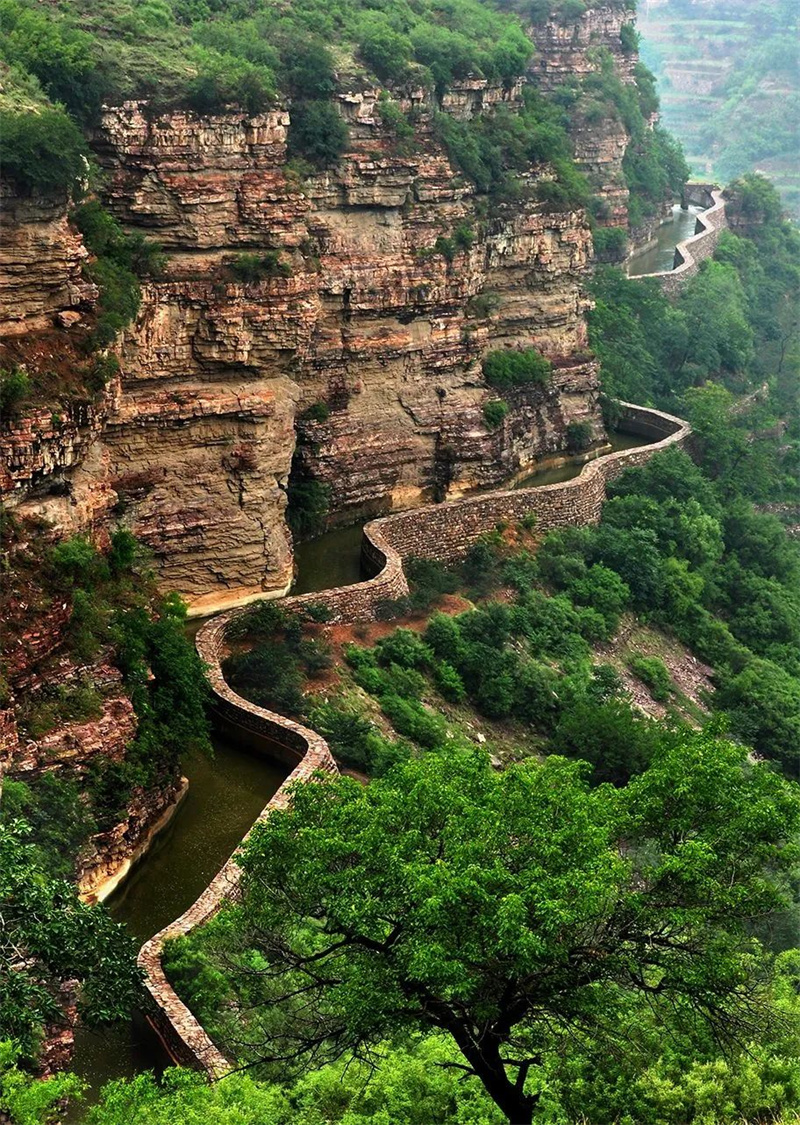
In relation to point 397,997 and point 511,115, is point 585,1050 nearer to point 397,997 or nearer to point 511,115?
point 397,997

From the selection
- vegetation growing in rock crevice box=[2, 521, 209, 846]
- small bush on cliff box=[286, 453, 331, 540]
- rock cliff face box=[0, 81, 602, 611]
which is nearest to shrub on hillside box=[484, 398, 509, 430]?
rock cliff face box=[0, 81, 602, 611]

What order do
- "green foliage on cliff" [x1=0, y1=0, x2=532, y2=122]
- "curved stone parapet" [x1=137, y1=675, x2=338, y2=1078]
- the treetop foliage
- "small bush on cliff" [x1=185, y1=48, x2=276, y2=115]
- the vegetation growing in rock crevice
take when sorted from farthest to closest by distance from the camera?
"small bush on cliff" [x1=185, y1=48, x2=276, y2=115] < "green foliage on cliff" [x1=0, y1=0, x2=532, y2=122] < the vegetation growing in rock crevice < "curved stone parapet" [x1=137, y1=675, x2=338, y2=1078] < the treetop foliage

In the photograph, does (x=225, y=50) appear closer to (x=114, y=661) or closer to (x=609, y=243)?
(x=114, y=661)

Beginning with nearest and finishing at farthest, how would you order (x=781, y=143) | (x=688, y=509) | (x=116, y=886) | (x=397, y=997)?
1. (x=397, y=997)
2. (x=116, y=886)
3. (x=688, y=509)
4. (x=781, y=143)

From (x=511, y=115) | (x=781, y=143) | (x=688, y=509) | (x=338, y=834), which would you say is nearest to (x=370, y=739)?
(x=338, y=834)

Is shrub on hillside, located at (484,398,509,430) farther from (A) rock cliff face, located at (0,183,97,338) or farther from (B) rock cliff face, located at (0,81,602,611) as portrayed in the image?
(A) rock cliff face, located at (0,183,97,338)

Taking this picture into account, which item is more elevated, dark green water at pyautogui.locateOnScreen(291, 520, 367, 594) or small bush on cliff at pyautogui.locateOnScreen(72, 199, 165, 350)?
small bush on cliff at pyautogui.locateOnScreen(72, 199, 165, 350)

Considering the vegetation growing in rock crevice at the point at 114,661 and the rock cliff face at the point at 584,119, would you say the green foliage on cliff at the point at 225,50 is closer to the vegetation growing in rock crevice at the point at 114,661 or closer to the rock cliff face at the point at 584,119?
the vegetation growing in rock crevice at the point at 114,661
